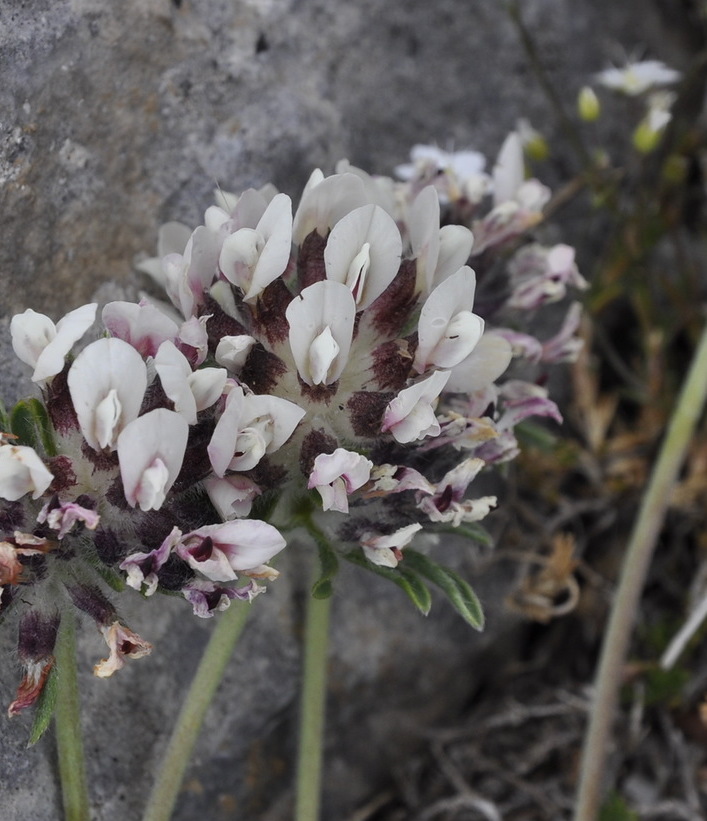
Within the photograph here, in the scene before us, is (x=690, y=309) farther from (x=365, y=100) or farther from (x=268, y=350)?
(x=268, y=350)

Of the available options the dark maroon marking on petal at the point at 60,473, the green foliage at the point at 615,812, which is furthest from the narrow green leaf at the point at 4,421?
the green foliage at the point at 615,812

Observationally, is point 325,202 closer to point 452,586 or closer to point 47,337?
point 47,337

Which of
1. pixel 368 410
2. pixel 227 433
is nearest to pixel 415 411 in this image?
pixel 368 410

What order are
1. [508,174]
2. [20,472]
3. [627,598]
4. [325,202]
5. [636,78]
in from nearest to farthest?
[20,472]
[325,202]
[508,174]
[627,598]
[636,78]

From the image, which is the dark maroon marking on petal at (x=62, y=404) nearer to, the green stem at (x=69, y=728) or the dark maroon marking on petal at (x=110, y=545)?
the dark maroon marking on petal at (x=110, y=545)

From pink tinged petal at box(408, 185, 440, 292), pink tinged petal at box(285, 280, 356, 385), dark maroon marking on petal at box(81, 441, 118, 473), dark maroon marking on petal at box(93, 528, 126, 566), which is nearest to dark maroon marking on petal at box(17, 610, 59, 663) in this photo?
dark maroon marking on petal at box(93, 528, 126, 566)

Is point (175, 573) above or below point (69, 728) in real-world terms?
above

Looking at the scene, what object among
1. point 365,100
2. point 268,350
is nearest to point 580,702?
point 268,350
